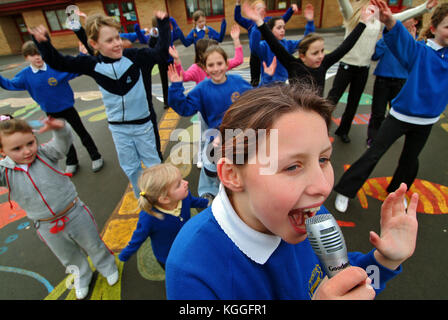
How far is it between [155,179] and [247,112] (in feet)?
4.01

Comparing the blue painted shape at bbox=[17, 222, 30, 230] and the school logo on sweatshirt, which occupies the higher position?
the school logo on sweatshirt

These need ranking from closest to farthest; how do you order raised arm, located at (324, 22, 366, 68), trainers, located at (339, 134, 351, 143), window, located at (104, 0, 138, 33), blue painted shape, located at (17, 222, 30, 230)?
raised arm, located at (324, 22, 366, 68) < blue painted shape, located at (17, 222, 30, 230) < trainers, located at (339, 134, 351, 143) < window, located at (104, 0, 138, 33)

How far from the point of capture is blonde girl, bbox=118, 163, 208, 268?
1.92m

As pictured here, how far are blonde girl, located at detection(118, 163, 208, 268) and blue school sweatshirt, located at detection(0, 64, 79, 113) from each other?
278cm

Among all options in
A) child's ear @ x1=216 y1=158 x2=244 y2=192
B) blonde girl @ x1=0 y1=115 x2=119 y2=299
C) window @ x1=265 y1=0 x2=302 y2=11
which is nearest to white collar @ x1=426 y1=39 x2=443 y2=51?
child's ear @ x1=216 y1=158 x2=244 y2=192

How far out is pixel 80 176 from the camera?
411 centimetres

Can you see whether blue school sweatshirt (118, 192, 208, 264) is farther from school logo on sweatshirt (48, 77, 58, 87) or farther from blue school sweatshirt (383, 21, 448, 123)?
school logo on sweatshirt (48, 77, 58, 87)

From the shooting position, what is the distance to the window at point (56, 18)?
57.3ft

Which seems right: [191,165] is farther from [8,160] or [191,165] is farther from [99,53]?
[8,160]

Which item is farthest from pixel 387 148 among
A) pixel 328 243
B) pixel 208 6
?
pixel 208 6

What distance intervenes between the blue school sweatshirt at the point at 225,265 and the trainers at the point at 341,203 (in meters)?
2.21

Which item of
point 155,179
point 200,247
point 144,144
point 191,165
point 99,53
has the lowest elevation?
point 191,165

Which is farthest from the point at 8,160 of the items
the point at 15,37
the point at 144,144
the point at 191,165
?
the point at 15,37

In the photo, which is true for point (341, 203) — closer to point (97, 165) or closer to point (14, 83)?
point (97, 165)
